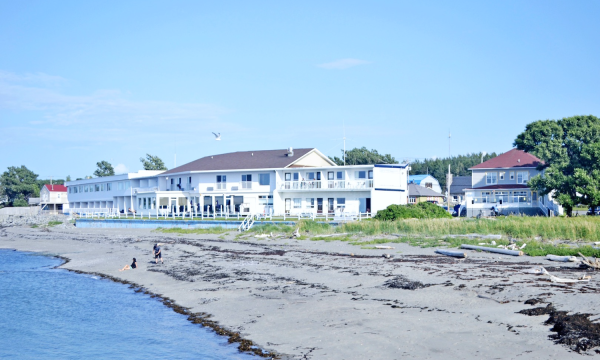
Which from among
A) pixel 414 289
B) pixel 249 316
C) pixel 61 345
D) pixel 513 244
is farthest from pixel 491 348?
pixel 513 244

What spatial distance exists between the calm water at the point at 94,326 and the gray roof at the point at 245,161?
35.9 m

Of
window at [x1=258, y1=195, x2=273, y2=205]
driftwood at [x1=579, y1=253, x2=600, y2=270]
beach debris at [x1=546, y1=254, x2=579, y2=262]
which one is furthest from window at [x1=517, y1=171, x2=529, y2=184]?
driftwood at [x1=579, y1=253, x2=600, y2=270]

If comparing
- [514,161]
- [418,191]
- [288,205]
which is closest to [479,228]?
[288,205]

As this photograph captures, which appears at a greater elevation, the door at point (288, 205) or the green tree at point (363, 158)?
the green tree at point (363, 158)

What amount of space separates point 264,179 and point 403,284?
138 ft

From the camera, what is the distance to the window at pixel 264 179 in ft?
195

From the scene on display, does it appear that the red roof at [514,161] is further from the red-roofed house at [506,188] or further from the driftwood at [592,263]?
the driftwood at [592,263]

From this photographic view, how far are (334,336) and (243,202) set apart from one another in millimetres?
47850

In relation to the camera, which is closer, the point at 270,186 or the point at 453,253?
the point at 453,253

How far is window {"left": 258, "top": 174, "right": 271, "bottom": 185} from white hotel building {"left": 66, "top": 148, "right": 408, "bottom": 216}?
0.35 ft

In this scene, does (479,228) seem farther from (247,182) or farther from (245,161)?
(245,161)

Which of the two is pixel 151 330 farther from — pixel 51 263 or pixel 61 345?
pixel 51 263

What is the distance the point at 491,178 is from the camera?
66.2 meters

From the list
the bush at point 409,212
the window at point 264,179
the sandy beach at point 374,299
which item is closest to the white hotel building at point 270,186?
the window at point 264,179
